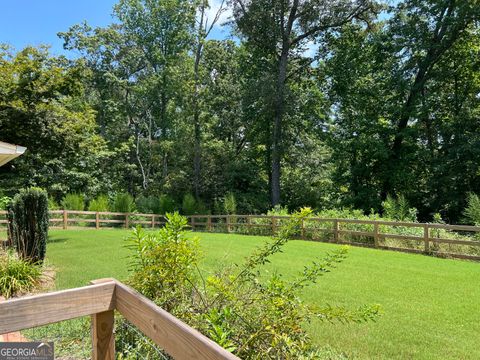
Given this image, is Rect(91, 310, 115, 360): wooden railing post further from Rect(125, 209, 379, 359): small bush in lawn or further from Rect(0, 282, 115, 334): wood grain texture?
Rect(125, 209, 379, 359): small bush in lawn

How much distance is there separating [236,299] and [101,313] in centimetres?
91

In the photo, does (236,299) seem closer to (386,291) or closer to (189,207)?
(386,291)

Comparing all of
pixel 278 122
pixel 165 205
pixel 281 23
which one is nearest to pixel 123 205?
pixel 165 205

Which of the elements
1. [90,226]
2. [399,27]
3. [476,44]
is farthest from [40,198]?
[476,44]

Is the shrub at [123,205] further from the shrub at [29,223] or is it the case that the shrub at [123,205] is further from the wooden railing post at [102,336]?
the wooden railing post at [102,336]

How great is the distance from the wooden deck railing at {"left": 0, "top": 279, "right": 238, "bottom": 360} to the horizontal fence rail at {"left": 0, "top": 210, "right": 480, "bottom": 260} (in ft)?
17.9

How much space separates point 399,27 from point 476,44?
162 inches


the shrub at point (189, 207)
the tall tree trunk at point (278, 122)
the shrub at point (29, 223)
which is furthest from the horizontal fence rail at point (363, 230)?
the tall tree trunk at point (278, 122)

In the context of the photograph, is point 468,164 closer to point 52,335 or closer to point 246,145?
point 246,145

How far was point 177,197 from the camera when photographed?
24844 millimetres

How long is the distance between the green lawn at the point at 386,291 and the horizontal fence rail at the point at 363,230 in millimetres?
897

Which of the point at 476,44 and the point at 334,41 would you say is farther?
the point at 334,41

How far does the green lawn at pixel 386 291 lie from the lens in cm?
397

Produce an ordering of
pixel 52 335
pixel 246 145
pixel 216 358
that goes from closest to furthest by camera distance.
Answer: pixel 216 358 < pixel 52 335 < pixel 246 145
